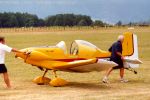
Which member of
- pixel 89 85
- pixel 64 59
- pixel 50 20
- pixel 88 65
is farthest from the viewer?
pixel 50 20

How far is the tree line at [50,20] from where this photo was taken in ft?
573

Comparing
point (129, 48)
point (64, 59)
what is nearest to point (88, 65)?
point (64, 59)

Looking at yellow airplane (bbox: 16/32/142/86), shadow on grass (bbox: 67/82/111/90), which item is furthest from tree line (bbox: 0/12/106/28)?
shadow on grass (bbox: 67/82/111/90)

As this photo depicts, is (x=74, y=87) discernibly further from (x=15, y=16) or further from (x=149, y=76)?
(x=15, y=16)

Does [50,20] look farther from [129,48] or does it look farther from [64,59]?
[64,59]

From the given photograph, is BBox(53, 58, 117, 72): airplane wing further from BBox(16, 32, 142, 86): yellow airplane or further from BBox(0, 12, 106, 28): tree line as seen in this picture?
BBox(0, 12, 106, 28): tree line

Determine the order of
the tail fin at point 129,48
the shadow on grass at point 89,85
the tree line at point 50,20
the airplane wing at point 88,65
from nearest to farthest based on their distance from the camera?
the airplane wing at point 88,65
the shadow on grass at point 89,85
the tail fin at point 129,48
the tree line at point 50,20

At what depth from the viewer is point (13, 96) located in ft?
41.2

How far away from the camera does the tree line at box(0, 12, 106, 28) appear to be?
17462cm

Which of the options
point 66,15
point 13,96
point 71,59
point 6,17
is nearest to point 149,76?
point 71,59

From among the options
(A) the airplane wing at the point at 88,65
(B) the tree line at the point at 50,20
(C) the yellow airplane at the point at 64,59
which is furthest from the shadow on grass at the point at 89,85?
(B) the tree line at the point at 50,20

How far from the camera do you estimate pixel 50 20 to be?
185 m

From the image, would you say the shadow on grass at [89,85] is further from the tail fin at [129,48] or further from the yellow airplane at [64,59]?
the tail fin at [129,48]

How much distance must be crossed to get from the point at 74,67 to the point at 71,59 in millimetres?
569
